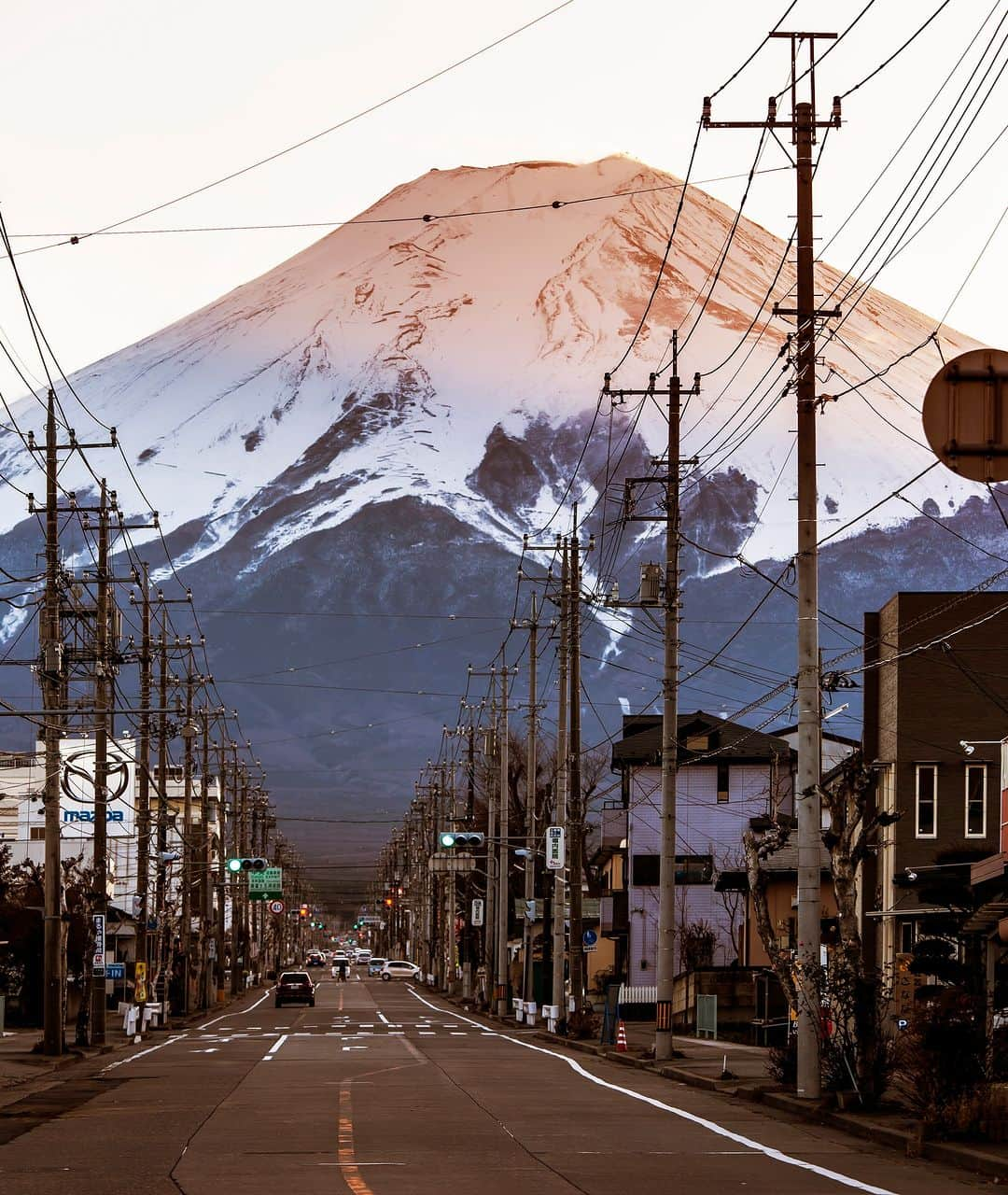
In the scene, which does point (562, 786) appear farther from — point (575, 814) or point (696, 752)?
point (696, 752)

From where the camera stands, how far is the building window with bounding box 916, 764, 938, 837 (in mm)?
50031

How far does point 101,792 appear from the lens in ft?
155


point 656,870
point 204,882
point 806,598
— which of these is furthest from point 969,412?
point 656,870

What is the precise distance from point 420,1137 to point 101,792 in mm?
25857

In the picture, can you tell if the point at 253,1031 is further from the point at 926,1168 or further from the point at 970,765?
the point at 926,1168

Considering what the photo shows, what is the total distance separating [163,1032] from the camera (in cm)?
6053

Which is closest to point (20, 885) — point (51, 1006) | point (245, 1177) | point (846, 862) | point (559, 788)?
point (559, 788)

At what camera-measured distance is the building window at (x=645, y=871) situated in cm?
8200

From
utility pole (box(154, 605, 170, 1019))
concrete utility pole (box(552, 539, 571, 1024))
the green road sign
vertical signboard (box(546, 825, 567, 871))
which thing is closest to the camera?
concrete utility pole (box(552, 539, 571, 1024))

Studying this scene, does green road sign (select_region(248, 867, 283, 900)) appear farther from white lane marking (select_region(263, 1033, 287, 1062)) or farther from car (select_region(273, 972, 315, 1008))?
white lane marking (select_region(263, 1033, 287, 1062))

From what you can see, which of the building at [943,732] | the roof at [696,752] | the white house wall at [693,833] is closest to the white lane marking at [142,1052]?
the building at [943,732]

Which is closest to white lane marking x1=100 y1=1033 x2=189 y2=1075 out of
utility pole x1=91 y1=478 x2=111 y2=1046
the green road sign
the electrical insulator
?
utility pole x1=91 y1=478 x2=111 y2=1046

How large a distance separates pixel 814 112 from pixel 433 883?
101767mm

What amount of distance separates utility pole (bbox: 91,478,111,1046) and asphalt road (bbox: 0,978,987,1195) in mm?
7396
